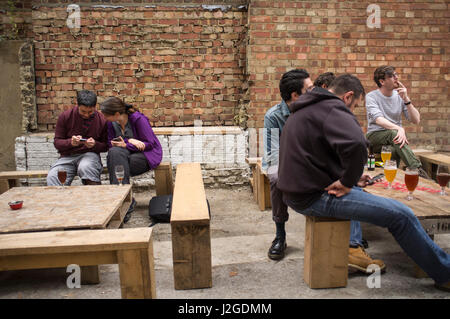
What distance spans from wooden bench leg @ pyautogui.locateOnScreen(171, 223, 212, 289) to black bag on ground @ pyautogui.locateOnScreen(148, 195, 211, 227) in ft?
4.62

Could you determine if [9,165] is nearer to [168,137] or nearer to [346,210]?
[168,137]

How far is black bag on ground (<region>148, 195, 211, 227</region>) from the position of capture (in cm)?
394

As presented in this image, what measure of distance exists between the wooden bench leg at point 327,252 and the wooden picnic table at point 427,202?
52cm

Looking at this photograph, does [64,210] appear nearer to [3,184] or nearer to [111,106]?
[111,106]

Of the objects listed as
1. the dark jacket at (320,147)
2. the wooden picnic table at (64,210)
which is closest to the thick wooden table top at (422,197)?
the dark jacket at (320,147)

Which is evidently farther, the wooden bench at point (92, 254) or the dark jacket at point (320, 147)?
the dark jacket at point (320, 147)

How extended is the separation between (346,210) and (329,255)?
35 centimetres

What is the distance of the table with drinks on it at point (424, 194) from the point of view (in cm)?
251

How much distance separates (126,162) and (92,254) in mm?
2069

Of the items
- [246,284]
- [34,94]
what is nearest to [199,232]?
[246,284]

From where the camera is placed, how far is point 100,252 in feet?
6.70

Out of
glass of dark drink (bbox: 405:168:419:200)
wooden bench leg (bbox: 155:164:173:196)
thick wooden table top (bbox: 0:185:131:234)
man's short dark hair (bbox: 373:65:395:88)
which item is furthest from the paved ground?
man's short dark hair (bbox: 373:65:395:88)

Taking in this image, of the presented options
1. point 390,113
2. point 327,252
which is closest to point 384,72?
point 390,113

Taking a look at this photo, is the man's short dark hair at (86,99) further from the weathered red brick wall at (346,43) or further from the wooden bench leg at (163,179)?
the weathered red brick wall at (346,43)
